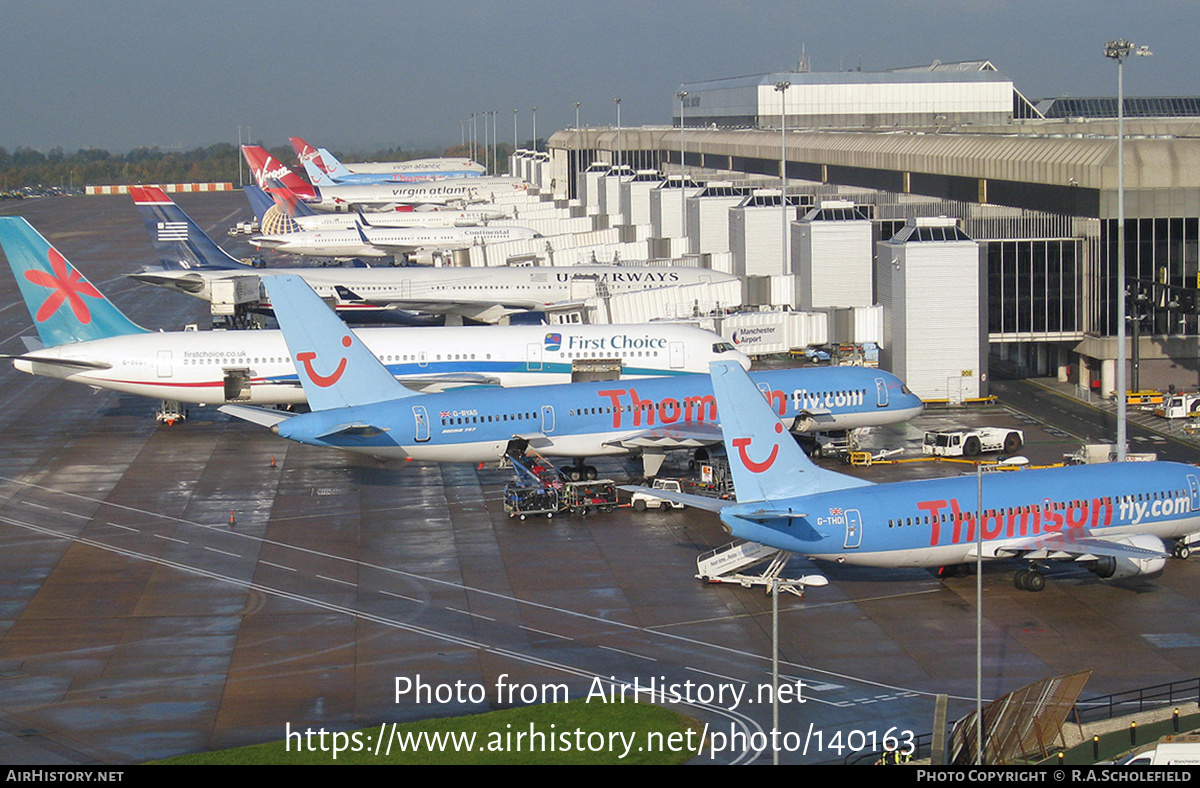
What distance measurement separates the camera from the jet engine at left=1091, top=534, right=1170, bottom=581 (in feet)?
146

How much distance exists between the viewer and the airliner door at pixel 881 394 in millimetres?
66000

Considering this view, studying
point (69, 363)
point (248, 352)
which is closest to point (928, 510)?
point (248, 352)

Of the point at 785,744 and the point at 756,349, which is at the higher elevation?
the point at 756,349

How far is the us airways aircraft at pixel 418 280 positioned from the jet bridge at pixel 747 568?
59749 millimetres

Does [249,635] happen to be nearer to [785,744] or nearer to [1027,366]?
[785,744]

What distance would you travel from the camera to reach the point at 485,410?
58.8 metres

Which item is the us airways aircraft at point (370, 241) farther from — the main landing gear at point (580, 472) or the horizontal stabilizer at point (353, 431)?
the horizontal stabilizer at point (353, 431)

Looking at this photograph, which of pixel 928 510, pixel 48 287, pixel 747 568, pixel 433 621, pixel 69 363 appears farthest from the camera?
pixel 48 287

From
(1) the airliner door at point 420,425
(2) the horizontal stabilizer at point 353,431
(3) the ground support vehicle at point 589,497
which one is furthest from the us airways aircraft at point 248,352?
(3) the ground support vehicle at point 589,497

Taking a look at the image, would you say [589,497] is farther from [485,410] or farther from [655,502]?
[485,410]

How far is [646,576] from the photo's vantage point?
4756cm

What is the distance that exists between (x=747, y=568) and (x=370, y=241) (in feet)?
389
